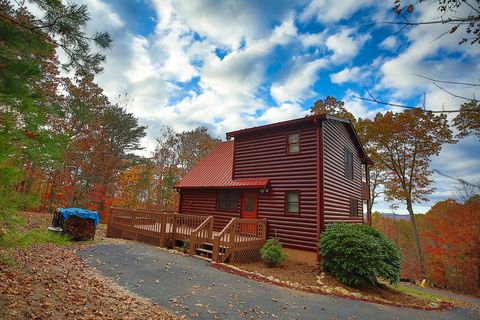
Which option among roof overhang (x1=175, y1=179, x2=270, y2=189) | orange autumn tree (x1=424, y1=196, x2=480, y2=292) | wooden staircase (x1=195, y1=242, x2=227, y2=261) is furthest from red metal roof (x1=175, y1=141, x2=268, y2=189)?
orange autumn tree (x1=424, y1=196, x2=480, y2=292)

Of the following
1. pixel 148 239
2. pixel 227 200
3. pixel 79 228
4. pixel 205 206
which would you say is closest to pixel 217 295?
pixel 227 200

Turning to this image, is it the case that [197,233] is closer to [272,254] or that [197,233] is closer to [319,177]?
[272,254]

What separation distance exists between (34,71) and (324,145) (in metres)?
11.2

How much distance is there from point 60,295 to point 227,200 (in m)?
10.1

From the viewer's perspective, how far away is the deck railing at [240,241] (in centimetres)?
1104

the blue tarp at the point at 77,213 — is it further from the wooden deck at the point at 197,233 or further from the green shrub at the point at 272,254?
the green shrub at the point at 272,254

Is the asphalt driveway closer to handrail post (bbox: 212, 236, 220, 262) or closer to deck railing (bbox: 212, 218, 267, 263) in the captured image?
handrail post (bbox: 212, 236, 220, 262)

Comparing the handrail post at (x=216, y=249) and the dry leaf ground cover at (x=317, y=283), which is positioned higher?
the handrail post at (x=216, y=249)

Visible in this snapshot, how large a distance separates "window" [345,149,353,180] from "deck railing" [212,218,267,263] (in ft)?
20.5

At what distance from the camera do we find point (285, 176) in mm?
13125

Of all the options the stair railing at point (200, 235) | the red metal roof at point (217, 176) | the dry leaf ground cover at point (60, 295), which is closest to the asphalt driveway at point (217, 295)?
the dry leaf ground cover at point (60, 295)

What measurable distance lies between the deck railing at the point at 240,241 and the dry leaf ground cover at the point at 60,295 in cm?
465

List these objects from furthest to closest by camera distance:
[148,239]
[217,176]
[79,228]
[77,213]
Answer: [217,176] < [148,239] < [79,228] < [77,213]

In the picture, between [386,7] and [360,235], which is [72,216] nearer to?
[360,235]
